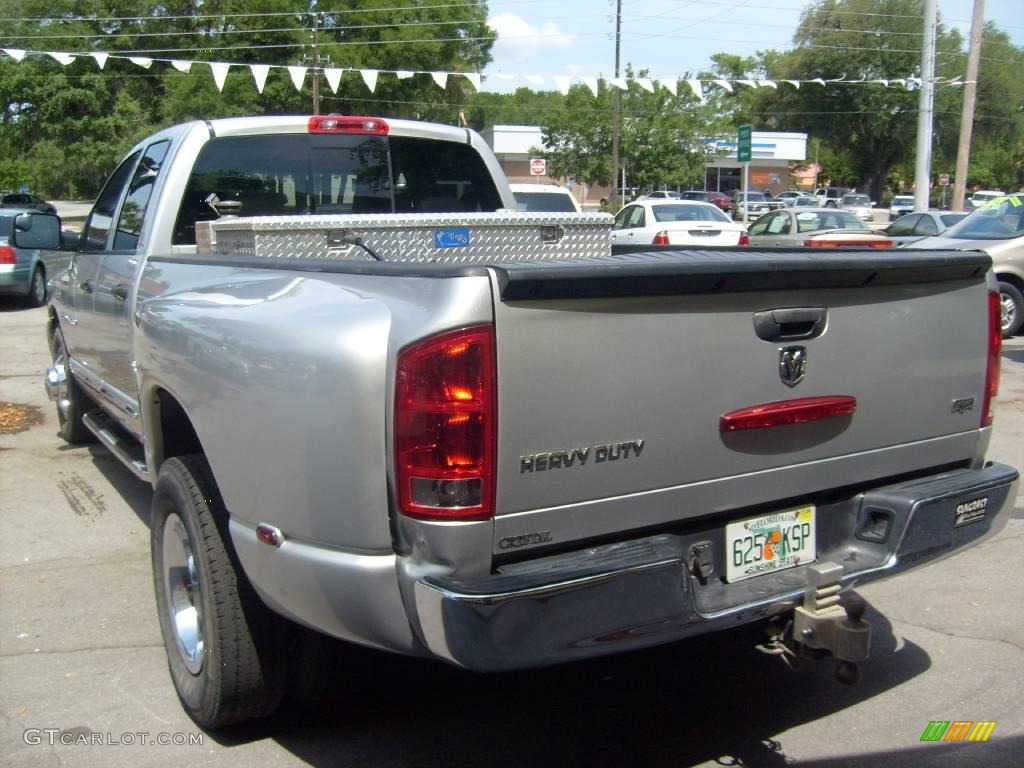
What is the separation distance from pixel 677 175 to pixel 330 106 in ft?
59.7

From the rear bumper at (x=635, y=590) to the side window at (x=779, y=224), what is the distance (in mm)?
16194

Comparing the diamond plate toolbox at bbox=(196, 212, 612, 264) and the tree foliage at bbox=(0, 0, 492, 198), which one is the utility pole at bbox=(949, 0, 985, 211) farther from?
the tree foliage at bbox=(0, 0, 492, 198)

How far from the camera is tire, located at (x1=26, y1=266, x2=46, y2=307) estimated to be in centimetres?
1736

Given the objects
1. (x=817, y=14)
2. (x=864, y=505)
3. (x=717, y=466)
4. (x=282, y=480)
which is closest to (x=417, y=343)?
(x=282, y=480)

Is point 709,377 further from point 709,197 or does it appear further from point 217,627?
point 709,197

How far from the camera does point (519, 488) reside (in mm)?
2617

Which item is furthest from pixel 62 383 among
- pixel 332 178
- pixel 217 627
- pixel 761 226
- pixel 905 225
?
pixel 905 225

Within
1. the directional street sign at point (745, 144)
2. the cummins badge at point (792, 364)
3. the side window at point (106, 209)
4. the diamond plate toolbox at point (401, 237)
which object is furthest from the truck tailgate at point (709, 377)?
the directional street sign at point (745, 144)

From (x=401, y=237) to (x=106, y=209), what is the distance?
2.19 m

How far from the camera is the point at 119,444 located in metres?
5.27

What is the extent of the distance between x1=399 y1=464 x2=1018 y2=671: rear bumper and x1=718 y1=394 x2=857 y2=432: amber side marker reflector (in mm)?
310

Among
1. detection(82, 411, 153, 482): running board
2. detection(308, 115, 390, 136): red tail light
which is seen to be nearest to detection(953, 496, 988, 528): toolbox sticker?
detection(82, 411, 153, 482): running board

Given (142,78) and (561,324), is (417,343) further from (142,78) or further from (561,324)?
(142,78)

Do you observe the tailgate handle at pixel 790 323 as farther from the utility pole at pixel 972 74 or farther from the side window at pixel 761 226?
the utility pole at pixel 972 74
